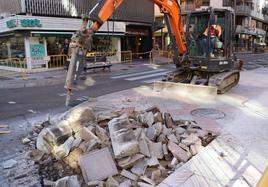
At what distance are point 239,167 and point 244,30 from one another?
51.7 metres

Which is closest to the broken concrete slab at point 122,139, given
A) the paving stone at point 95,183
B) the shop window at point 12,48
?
the paving stone at point 95,183

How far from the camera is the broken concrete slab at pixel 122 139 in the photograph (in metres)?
4.60

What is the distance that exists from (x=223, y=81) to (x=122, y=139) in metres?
6.35

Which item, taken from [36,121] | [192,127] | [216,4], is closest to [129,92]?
[36,121]

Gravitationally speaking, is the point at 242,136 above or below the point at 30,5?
below

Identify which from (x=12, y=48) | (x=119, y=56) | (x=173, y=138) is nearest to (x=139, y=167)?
(x=173, y=138)

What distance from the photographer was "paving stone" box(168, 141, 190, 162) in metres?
4.79

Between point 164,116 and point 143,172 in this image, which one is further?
point 164,116

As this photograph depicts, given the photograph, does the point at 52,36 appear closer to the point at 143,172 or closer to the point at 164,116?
the point at 164,116

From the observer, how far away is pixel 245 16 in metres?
52.0

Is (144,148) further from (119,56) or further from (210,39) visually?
(119,56)

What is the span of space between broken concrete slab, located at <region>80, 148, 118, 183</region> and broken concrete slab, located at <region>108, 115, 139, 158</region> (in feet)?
0.60

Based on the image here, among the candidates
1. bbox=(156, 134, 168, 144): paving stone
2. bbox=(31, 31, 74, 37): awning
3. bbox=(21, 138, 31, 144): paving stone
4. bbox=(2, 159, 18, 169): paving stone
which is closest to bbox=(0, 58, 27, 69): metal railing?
bbox=(31, 31, 74, 37): awning

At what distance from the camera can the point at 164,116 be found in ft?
20.3
